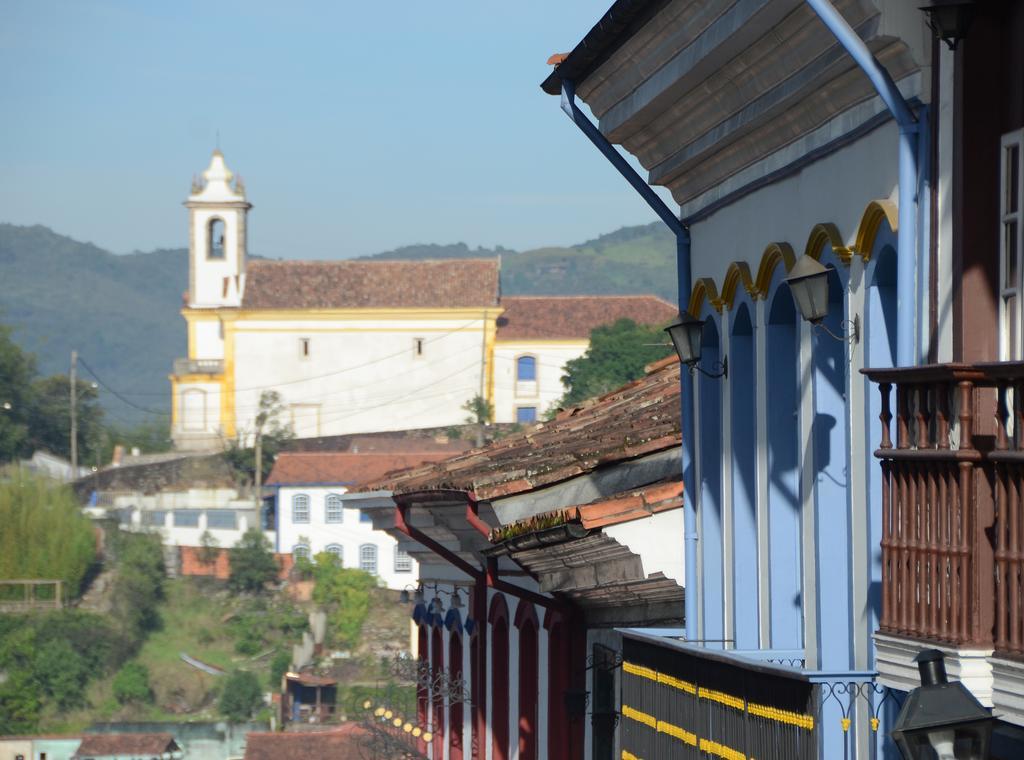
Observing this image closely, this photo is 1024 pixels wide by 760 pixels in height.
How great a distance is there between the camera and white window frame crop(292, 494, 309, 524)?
83.4m

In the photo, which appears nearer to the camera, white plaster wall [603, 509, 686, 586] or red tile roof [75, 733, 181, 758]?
white plaster wall [603, 509, 686, 586]

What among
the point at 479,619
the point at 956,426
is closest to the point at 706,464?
the point at 956,426

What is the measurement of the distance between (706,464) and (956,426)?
5105mm

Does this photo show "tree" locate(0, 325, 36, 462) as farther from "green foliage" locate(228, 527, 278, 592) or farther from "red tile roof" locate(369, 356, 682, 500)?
"red tile roof" locate(369, 356, 682, 500)

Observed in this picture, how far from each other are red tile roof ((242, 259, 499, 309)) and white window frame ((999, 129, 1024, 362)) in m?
88.2

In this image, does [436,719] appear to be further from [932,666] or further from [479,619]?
[932,666]

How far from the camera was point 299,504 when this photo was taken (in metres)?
83.5

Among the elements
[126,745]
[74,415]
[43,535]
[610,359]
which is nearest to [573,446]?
[126,745]

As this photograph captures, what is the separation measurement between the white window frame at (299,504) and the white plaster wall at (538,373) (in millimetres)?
14790

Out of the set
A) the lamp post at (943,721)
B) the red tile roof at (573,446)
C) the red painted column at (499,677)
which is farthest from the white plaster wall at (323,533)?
the lamp post at (943,721)

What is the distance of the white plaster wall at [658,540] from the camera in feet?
39.9

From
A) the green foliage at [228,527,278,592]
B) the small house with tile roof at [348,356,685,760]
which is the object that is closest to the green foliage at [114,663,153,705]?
the green foliage at [228,527,278,592]

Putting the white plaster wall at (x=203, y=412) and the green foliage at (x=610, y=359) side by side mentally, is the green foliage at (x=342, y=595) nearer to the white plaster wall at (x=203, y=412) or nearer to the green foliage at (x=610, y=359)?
the green foliage at (x=610, y=359)

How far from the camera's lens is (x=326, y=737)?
4634 cm
